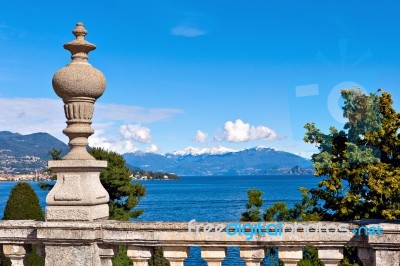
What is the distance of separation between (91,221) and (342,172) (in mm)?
18638

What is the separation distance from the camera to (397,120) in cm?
2297

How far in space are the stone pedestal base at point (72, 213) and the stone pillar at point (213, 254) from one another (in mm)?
1531

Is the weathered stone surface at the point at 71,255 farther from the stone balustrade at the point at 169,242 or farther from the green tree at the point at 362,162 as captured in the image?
the green tree at the point at 362,162

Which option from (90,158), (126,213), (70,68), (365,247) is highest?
(70,68)

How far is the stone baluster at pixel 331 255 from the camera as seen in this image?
5.61m

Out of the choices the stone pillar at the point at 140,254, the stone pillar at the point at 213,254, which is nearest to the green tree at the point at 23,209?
the stone pillar at the point at 140,254

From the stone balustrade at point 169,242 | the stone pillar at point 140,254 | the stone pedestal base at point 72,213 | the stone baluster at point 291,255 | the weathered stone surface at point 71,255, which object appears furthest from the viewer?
the stone pedestal base at point 72,213

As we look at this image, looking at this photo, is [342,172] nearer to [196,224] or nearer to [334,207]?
[334,207]

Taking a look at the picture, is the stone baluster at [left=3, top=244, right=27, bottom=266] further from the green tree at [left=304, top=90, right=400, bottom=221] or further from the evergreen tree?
the green tree at [left=304, top=90, right=400, bottom=221]

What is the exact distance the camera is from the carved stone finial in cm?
627

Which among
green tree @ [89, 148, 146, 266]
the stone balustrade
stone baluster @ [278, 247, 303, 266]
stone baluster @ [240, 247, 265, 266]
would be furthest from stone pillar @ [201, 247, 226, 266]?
green tree @ [89, 148, 146, 266]

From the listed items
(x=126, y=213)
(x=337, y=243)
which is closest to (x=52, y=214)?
(x=337, y=243)

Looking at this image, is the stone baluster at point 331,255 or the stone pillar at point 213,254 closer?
the stone baluster at point 331,255

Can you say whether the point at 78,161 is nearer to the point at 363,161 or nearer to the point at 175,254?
the point at 175,254
